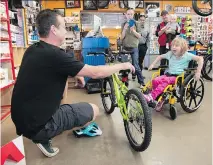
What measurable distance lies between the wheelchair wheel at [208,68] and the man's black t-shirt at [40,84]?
13.5 ft

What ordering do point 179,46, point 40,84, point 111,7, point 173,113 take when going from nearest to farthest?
point 40,84
point 173,113
point 179,46
point 111,7

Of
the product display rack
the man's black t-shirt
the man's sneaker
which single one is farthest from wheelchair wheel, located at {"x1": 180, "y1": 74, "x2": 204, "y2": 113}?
the product display rack

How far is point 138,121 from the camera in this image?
1824mm

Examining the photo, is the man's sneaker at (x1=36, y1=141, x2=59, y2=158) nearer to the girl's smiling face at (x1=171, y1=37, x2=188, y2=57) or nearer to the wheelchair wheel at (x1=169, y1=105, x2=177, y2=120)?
the wheelchair wheel at (x1=169, y1=105, x2=177, y2=120)

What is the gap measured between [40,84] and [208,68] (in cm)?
486

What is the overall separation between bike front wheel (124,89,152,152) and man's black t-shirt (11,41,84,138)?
604 mm

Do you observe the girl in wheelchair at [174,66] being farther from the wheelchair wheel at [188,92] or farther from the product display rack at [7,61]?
the product display rack at [7,61]

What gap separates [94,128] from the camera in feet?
7.22

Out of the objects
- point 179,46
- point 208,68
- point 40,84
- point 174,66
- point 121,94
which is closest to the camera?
point 40,84

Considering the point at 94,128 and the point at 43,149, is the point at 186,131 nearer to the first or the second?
the point at 94,128

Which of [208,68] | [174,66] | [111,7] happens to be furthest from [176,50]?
[111,7]

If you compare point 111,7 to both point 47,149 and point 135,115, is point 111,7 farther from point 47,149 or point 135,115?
point 47,149

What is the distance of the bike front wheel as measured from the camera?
1.64 meters

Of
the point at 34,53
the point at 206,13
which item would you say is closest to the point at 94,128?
the point at 34,53
